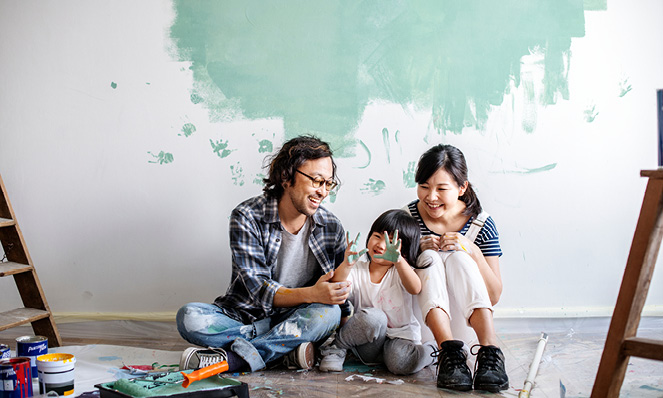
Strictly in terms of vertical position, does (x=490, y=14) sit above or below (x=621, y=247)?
above

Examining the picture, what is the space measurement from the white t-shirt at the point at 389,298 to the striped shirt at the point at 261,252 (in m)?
0.09

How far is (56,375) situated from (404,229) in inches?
46.3

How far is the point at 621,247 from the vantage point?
265 centimetres

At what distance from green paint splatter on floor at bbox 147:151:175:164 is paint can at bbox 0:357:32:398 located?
104 centimetres

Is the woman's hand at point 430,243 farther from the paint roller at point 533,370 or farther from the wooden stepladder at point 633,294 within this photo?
the wooden stepladder at point 633,294

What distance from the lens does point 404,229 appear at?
85.3 inches

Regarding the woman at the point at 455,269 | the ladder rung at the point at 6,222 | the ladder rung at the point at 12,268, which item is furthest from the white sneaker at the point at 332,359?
the ladder rung at the point at 6,222

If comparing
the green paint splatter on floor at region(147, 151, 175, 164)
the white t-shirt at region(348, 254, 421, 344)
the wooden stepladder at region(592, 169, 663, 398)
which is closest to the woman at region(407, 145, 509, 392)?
the white t-shirt at region(348, 254, 421, 344)

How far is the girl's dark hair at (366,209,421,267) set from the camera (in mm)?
2156

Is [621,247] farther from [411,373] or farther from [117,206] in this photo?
[117,206]

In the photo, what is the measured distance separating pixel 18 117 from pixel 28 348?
44.9 inches

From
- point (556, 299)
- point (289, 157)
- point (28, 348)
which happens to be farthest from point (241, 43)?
point (556, 299)

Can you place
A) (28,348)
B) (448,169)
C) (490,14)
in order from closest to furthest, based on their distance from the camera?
(28,348) → (448,169) → (490,14)

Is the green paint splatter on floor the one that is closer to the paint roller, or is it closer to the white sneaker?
the white sneaker
